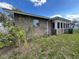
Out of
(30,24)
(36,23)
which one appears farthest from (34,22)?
(30,24)

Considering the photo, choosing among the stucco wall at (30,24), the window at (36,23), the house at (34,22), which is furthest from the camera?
the window at (36,23)

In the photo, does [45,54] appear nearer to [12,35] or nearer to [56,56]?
[56,56]

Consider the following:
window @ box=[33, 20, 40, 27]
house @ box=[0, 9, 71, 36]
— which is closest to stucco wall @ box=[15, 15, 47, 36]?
house @ box=[0, 9, 71, 36]

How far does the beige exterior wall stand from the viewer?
603 inches

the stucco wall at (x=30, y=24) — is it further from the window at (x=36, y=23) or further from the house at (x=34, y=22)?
the window at (x=36, y=23)

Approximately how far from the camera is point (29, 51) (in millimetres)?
8078

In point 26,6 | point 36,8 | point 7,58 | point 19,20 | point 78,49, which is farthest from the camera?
point 36,8

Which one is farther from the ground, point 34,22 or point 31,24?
point 34,22

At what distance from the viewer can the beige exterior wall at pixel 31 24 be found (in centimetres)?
1531

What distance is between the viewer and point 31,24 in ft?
56.6

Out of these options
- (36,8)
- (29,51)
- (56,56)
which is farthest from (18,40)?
(36,8)

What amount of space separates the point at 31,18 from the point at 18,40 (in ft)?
22.6

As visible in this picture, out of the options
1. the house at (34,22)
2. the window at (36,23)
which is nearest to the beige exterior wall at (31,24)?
the house at (34,22)

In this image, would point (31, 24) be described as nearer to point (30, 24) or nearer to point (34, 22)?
point (30, 24)
